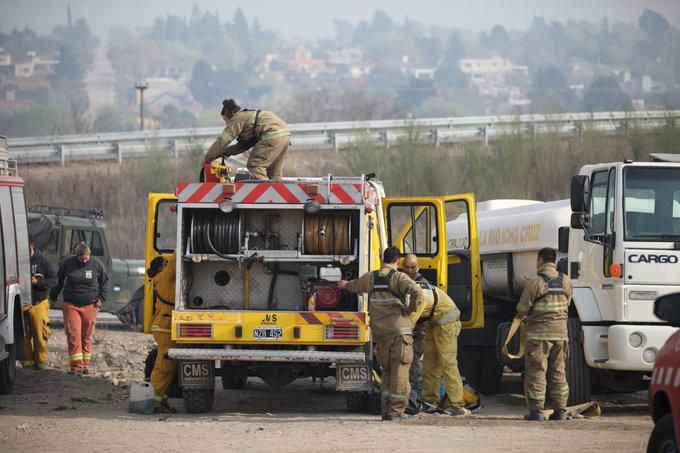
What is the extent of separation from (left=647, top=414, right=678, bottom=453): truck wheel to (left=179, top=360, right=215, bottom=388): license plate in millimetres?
5941

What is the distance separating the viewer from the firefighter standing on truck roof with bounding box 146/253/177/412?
13.6 meters

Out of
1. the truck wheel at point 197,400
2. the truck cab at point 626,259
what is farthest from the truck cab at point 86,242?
the truck cab at point 626,259

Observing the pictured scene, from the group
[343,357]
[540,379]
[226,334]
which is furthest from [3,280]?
[540,379]

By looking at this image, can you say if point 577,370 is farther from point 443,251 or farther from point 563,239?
point 443,251

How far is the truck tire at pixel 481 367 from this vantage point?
16.1 metres

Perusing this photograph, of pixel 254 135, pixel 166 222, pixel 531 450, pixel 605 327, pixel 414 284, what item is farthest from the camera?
pixel 166 222

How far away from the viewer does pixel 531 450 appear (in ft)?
34.7

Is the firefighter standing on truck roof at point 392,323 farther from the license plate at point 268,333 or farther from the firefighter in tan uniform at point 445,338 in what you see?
the license plate at point 268,333

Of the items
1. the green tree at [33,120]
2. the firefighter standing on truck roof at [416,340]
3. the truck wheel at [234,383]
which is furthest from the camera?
the green tree at [33,120]

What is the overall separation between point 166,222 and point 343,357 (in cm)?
2431

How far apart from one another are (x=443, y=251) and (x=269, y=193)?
8.95 ft

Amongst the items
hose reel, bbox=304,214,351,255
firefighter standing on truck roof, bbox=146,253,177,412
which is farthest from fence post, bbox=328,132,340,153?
hose reel, bbox=304,214,351,255

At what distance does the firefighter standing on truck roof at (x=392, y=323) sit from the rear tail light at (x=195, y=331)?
141 cm

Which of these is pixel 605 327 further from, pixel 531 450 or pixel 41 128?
pixel 41 128
